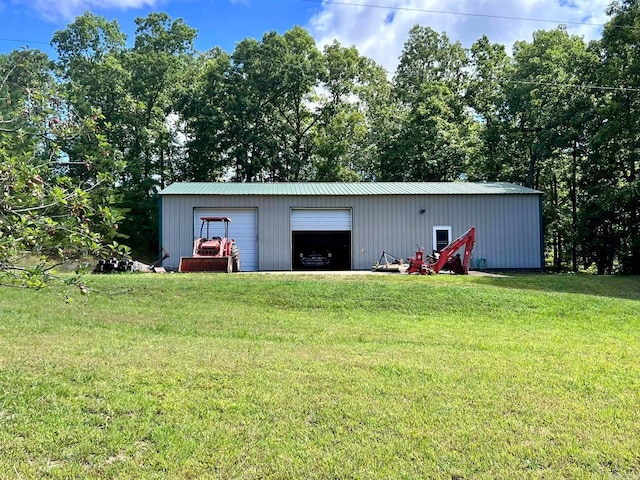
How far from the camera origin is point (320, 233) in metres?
19.3

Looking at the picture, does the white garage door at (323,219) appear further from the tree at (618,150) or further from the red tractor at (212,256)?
the tree at (618,150)

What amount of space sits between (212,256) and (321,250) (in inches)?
218

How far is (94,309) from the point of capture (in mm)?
8469

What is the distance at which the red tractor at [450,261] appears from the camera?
14469mm

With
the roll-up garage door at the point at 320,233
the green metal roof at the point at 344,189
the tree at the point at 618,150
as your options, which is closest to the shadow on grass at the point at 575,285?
the green metal roof at the point at 344,189

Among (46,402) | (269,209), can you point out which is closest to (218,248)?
(269,209)

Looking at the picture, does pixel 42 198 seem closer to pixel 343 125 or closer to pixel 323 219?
pixel 323 219

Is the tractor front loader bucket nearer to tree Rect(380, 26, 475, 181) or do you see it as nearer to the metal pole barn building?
the metal pole barn building

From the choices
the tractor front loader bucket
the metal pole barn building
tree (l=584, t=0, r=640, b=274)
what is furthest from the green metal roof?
tree (l=584, t=0, r=640, b=274)

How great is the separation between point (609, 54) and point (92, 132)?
23.3 metres

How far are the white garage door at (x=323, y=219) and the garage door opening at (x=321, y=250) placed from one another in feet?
1.29

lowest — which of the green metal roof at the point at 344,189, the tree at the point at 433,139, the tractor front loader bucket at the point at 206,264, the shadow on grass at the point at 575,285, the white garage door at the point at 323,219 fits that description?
the shadow on grass at the point at 575,285

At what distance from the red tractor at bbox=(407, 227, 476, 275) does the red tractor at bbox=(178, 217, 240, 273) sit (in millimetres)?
5731

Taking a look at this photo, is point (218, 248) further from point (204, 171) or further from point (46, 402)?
point (204, 171)
